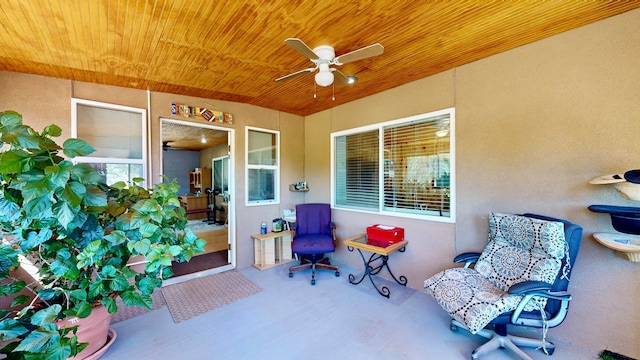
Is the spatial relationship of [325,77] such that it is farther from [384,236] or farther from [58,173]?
[384,236]

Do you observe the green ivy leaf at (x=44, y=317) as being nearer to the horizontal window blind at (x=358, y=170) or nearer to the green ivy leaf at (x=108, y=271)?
the green ivy leaf at (x=108, y=271)

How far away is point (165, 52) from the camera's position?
229cm

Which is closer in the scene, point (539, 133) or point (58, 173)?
point (58, 173)

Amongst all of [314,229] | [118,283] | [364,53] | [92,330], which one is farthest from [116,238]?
[314,229]

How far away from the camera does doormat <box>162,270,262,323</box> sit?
8.66ft

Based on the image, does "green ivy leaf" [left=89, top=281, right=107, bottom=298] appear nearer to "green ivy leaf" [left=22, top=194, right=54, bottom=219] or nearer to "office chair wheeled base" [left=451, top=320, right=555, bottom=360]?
"green ivy leaf" [left=22, top=194, right=54, bottom=219]

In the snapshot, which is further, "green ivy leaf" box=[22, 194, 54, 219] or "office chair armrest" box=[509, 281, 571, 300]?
"office chair armrest" box=[509, 281, 571, 300]

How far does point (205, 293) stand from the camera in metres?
3.00

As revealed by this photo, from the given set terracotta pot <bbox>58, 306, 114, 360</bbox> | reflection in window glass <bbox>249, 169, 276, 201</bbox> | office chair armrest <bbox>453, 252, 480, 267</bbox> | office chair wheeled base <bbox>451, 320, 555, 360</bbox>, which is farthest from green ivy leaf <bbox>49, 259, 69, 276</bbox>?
office chair armrest <bbox>453, 252, 480, 267</bbox>

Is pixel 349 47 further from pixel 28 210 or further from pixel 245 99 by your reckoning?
pixel 28 210

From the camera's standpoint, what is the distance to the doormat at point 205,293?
8.66ft

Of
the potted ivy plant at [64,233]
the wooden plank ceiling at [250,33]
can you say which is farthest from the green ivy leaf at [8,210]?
the wooden plank ceiling at [250,33]

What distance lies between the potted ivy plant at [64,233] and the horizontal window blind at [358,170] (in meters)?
2.60

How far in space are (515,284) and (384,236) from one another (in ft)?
4.56
